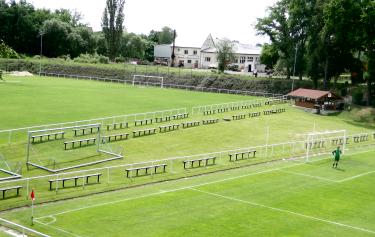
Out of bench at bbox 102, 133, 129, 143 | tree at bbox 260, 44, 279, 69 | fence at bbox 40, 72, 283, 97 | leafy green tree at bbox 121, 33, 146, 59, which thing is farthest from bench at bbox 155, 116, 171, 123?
leafy green tree at bbox 121, 33, 146, 59

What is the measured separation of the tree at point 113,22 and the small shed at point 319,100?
Answer: 6403 centimetres

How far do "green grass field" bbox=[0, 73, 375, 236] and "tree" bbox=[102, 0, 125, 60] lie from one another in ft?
240

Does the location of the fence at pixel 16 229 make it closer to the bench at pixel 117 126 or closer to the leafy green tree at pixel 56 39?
the bench at pixel 117 126

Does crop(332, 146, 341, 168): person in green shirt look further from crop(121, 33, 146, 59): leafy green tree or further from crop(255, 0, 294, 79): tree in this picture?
crop(121, 33, 146, 59): leafy green tree

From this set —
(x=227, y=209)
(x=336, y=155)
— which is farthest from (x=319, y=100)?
(x=227, y=209)

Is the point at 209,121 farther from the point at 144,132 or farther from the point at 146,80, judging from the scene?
the point at 146,80

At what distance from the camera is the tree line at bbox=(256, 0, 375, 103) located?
7444cm

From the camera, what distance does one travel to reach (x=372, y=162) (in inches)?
1661

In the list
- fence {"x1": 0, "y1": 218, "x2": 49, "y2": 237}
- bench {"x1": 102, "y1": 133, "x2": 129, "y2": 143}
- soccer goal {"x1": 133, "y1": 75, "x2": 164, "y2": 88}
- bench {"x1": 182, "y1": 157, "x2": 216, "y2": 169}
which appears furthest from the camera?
soccer goal {"x1": 133, "y1": 75, "x2": 164, "y2": 88}

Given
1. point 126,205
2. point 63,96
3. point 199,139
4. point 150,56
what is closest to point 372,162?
point 199,139

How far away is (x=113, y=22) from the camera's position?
417ft

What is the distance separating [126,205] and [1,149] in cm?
1507

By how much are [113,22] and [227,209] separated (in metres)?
107

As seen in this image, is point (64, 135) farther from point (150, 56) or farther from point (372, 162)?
point (150, 56)
